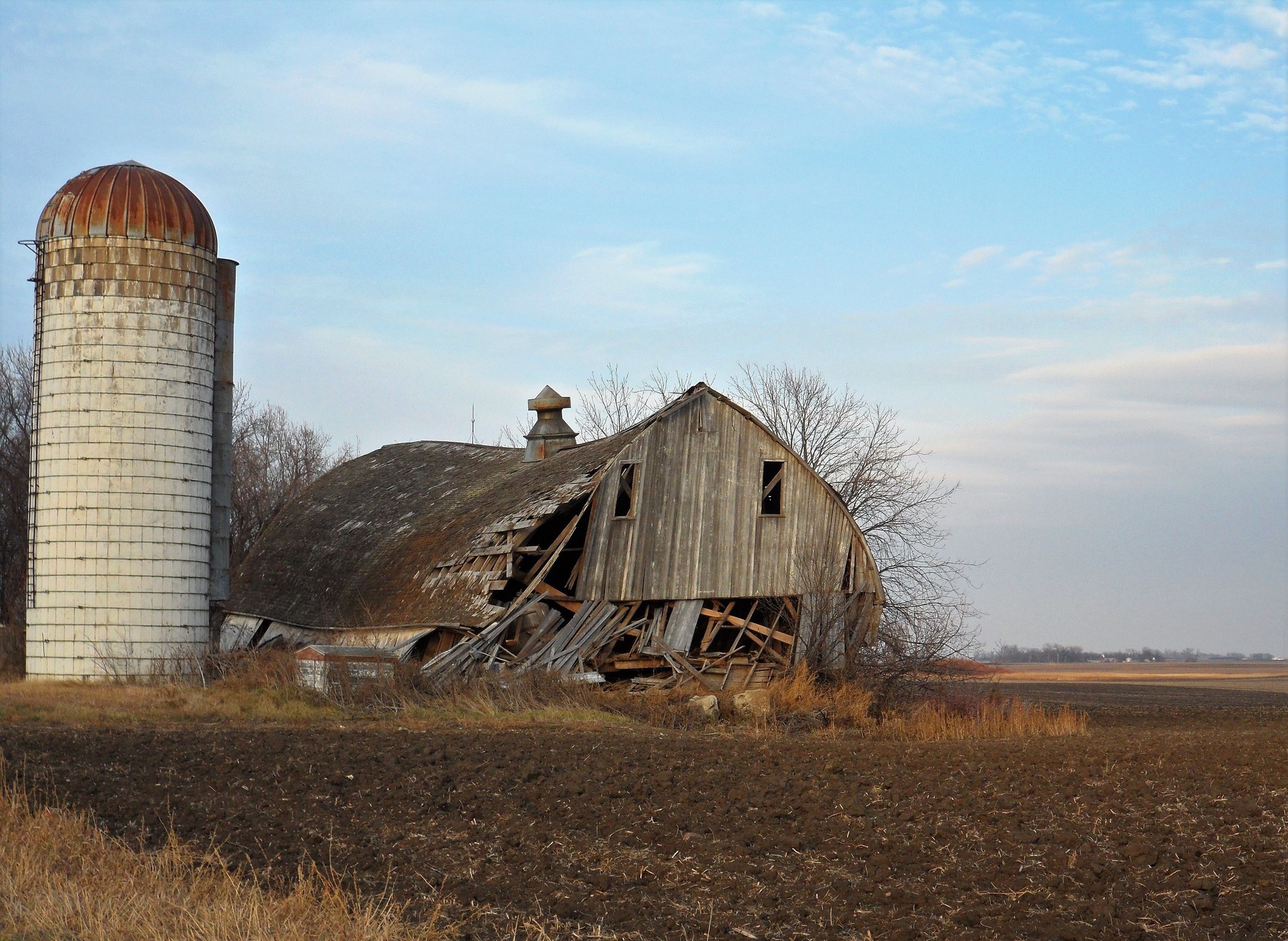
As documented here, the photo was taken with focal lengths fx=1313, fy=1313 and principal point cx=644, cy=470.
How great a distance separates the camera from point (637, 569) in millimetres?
22734

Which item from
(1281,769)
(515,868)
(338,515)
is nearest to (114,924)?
(515,868)

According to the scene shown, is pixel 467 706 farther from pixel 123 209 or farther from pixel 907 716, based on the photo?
pixel 123 209

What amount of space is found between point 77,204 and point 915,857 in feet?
61.7

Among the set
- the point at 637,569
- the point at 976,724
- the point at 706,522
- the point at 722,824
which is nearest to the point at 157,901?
the point at 722,824

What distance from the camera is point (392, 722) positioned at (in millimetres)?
18344

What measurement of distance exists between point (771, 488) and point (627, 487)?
293 centimetres

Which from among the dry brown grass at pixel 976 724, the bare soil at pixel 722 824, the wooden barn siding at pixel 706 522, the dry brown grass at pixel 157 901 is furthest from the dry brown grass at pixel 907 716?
the dry brown grass at pixel 157 901

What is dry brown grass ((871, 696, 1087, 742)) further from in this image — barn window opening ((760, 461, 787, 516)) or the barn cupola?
the barn cupola

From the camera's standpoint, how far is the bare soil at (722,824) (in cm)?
809

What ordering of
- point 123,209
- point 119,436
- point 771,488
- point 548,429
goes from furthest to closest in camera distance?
point 548,429 → point 771,488 → point 123,209 → point 119,436

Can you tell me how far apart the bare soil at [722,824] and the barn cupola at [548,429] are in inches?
498

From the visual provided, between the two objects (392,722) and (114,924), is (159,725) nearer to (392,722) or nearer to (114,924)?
(392,722)

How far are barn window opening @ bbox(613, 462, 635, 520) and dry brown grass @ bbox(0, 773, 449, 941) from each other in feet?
46.2

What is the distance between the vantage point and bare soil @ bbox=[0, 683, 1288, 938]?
8.09m
